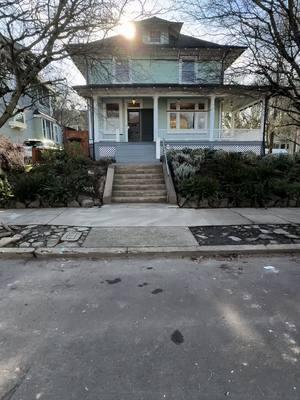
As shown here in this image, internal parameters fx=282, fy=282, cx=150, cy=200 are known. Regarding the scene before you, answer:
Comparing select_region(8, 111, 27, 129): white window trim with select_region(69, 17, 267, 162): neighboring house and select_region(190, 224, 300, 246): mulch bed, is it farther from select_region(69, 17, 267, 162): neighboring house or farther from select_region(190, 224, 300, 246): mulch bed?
select_region(190, 224, 300, 246): mulch bed

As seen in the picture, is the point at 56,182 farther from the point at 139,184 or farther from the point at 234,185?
the point at 234,185

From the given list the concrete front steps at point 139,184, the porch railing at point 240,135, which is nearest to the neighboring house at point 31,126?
the concrete front steps at point 139,184

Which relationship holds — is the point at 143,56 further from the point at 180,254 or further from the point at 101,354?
the point at 101,354

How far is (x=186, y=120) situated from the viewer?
1709cm

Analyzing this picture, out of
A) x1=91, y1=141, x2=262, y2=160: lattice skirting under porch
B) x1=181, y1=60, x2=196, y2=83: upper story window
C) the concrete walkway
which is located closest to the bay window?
x1=181, y1=60, x2=196, y2=83: upper story window

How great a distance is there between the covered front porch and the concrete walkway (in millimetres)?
7189

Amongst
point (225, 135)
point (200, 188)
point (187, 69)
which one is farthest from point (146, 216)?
point (187, 69)

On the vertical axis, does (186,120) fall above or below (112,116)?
below

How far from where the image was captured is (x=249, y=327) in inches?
107

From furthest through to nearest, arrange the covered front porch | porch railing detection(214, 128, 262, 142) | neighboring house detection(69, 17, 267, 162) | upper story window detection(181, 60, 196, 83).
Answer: upper story window detection(181, 60, 196, 83), porch railing detection(214, 128, 262, 142), the covered front porch, neighboring house detection(69, 17, 267, 162)

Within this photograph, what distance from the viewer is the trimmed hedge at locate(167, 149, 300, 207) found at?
27.5 feet

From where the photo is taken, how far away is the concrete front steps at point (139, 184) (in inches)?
355

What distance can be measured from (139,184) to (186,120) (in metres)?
8.69

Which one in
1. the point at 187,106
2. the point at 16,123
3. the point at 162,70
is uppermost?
the point at 162,70
